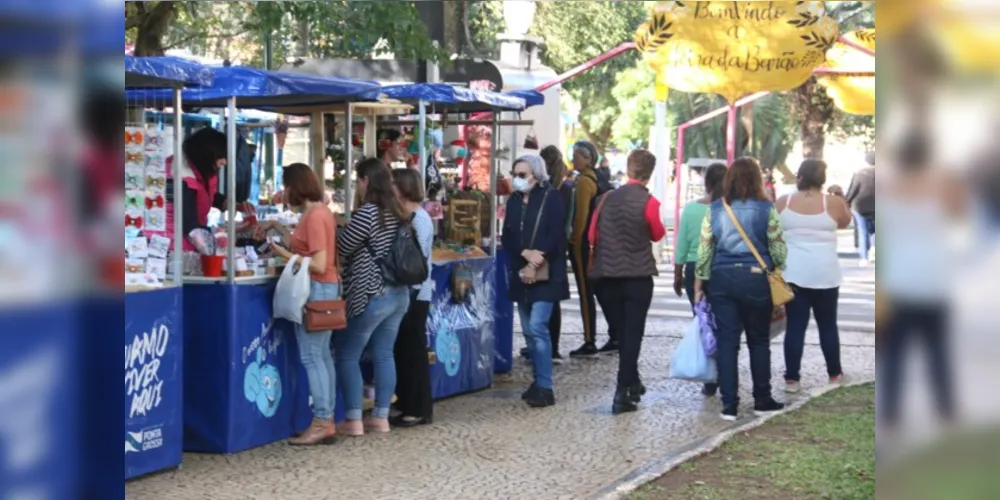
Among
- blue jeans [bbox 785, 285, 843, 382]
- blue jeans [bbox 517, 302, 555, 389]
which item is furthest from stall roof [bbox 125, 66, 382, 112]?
blue jeans [bbox 785, 285, 843, 382]

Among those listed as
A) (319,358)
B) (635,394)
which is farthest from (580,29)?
(319,358)

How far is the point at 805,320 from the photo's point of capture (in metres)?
10.0

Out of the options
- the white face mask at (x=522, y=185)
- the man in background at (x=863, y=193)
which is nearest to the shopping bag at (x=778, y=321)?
the white face mask at (x=522, y=185)

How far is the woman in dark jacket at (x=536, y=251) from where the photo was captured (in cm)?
905

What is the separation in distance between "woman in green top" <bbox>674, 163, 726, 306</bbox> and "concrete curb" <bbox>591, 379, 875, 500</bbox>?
1.39 m

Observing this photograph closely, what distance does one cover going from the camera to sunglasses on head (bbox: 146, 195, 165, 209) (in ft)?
22.6

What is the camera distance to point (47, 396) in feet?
7.68

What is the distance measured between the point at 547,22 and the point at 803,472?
1117 inches

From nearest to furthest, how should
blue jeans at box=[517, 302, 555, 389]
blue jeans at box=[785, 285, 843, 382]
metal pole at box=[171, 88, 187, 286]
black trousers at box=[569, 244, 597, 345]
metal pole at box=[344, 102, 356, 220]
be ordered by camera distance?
metal pole at box=[171, 88, 187, 286]
metal pole at box=[344, 102, 356, 220]
blue jeans at box=[517, 302, 555, 389]
blue jeans at box=[785, 285, 843, 382]
black trousers at box=[569, 244, 597, 345]

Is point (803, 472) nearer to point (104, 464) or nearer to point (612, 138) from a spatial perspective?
point (104, 464)

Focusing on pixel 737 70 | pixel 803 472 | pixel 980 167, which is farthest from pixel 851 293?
pixel 980 167

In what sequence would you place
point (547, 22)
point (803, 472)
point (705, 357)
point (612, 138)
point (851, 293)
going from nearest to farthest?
1. point (803, 472)
2. point (705, 357)
3. point (851, 293)
4. point (547, 22)
5. point (612, 138)

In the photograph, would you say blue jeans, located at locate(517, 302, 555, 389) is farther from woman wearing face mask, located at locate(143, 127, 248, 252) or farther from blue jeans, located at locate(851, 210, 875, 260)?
blue jeans, located at locate(851, 210, 875, 260)

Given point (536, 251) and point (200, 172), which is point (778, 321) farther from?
point (200, 172)
